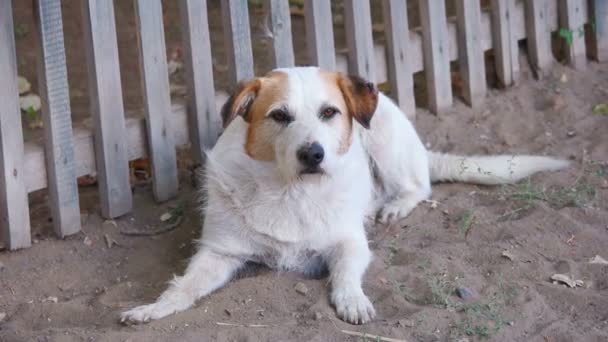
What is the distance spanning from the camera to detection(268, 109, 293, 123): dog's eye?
4.37 metres

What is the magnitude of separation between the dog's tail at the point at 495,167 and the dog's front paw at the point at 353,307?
1.70 meters

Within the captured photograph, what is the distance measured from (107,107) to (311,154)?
4.42ft

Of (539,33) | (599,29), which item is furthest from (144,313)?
(599,29)

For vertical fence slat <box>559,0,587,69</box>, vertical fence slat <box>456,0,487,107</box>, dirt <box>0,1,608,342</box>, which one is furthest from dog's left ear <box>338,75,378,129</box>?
vertical fence slat <box>559,0,587,69</box>

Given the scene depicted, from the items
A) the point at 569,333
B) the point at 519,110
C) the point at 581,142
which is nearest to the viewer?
the point at 569,333

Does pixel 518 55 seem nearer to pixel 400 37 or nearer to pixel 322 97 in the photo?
pixel 400 37


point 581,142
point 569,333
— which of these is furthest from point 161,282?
point 581,142

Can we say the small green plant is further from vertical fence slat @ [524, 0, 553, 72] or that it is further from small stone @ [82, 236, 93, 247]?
vertical fence slat @ [524, 0, 553, 72]

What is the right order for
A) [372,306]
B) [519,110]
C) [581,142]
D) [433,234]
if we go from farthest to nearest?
[519,110] → [581,142] → [433,234] → [372,306]

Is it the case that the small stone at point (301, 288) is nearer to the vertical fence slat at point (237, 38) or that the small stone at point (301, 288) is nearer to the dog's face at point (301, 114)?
the dog's face at point (301, 114)

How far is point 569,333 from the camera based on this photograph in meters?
3.88

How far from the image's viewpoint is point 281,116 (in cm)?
438

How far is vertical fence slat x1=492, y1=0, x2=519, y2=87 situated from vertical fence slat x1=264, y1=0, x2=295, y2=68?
1.80 m

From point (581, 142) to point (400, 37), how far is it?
1322 mm
